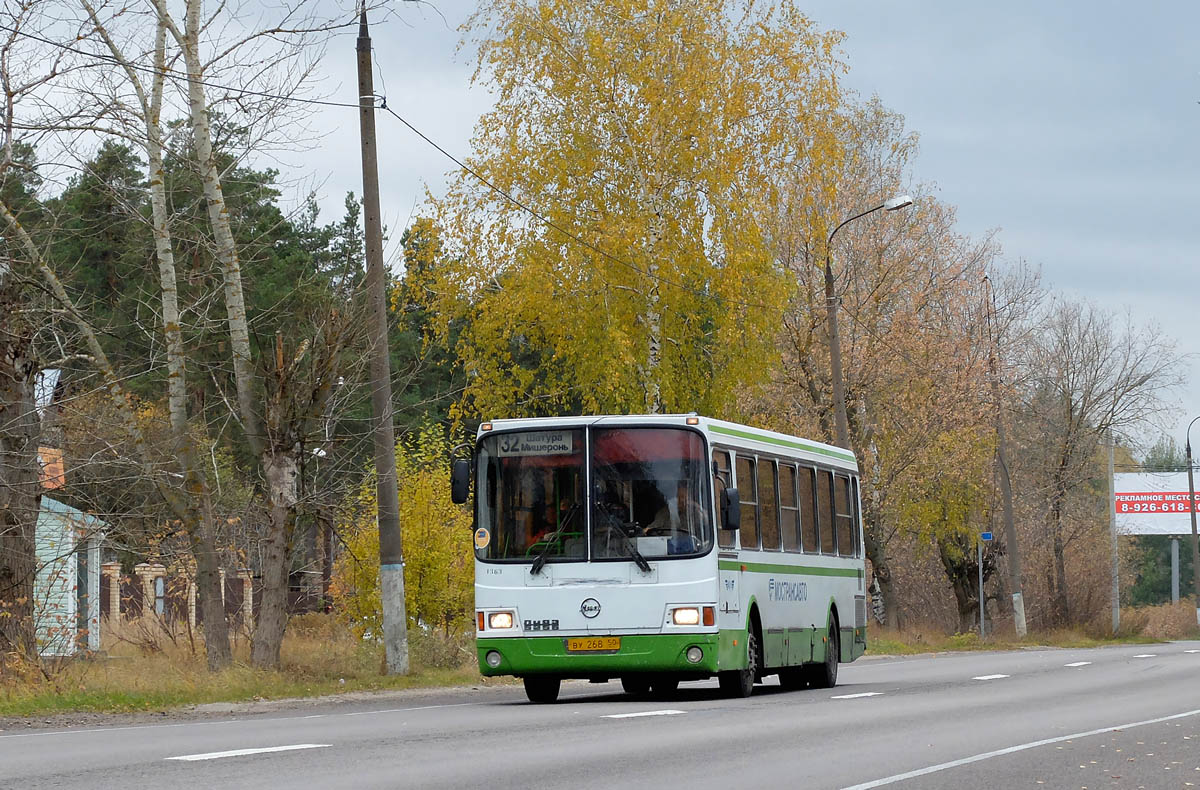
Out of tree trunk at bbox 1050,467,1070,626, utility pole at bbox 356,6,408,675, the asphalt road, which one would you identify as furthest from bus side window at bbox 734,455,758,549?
tree trunk at bbox 1050,467,1070,626

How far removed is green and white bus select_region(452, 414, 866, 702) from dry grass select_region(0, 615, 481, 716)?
3.69 metres

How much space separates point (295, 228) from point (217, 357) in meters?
12.8

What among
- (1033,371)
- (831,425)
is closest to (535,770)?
(831,425)

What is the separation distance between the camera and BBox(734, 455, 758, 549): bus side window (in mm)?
20125

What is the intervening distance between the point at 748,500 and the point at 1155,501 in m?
78.7

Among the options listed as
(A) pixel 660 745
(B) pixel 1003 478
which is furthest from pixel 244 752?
(B) pixel 1003 478

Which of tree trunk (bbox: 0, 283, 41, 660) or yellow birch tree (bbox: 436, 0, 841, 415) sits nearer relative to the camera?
tree trunk (bbox: 0, 283, 41, 660)

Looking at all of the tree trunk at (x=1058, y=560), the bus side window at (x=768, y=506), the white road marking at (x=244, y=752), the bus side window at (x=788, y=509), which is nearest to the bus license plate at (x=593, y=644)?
the bus side window at (x=768, y=506)

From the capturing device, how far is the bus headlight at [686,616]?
18672 millimetres

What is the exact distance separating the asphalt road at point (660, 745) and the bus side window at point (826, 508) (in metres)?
2.81

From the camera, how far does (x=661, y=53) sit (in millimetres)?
35375

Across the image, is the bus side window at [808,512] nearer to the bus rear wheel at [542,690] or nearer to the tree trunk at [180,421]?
the bus rear wheel at [542,690]

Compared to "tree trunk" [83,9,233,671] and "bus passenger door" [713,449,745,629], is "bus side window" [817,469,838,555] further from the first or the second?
"tree trunk" [83,9,233,671]

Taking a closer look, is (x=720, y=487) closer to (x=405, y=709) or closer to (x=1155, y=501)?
(x=405, y=709)
